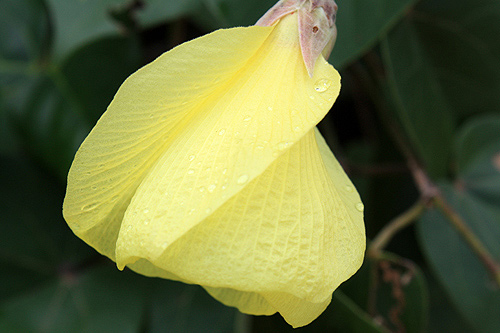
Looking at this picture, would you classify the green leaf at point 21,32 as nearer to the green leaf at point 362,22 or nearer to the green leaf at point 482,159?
the green leaf at point 362,22

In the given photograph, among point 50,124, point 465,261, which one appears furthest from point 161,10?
point 465,261

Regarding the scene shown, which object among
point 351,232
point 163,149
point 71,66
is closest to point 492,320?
point 351,232

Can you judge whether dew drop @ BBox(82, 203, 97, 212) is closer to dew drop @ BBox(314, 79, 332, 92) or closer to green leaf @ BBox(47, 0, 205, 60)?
dew drop @ BBox(314, 79, 332, 92)

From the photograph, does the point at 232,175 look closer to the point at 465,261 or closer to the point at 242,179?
the point at 242,179

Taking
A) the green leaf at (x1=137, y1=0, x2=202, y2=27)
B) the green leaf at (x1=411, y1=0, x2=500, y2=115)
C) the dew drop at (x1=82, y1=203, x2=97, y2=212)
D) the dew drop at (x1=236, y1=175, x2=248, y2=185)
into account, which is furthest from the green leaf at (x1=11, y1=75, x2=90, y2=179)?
the green leaf at (x1=411, y1=0, x2=500, y2=115)

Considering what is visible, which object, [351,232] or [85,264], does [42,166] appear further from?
[351,232]

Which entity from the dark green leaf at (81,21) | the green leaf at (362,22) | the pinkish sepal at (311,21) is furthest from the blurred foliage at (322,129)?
the pinkish sepal at (311,21)
